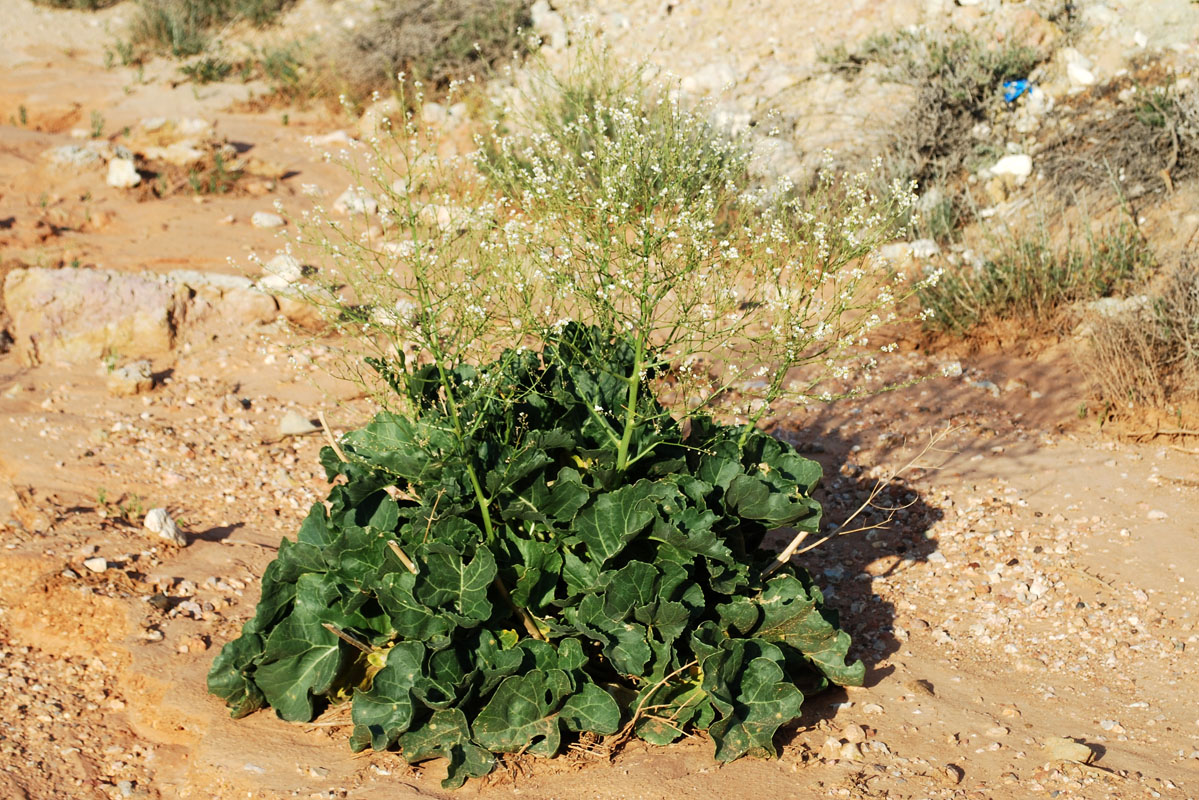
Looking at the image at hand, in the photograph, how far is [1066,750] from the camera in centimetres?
319

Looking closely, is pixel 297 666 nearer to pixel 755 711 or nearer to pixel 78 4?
pixel 755 711

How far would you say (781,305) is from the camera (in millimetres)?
3320

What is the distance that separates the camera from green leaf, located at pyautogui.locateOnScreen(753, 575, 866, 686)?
3412 millimetres

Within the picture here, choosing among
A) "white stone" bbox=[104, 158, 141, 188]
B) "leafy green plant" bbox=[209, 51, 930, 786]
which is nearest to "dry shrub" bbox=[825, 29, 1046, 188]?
"leafy green plant" bbox=[209, 51, 930, 786]

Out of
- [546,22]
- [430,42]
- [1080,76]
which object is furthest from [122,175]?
[1080,76]

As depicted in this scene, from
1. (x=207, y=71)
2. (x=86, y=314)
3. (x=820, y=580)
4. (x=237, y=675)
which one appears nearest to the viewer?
(x=237, y=675)

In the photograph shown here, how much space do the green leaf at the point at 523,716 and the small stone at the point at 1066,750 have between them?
1.50 meters

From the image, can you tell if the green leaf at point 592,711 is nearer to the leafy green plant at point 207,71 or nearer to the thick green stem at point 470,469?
the thick green stem at point 470,469

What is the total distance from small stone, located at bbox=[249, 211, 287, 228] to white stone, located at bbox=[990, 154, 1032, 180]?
18.4 feet

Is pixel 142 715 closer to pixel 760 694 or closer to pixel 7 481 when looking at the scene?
pixel 7 481

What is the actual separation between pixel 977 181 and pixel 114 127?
8.38 metres

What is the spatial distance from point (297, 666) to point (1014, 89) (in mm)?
7726

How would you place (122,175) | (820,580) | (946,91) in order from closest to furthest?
(820,580), (946,91), (122,175)

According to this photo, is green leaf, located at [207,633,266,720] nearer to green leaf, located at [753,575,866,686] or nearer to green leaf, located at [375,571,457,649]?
green leaf, located at [375,571,457,649]
